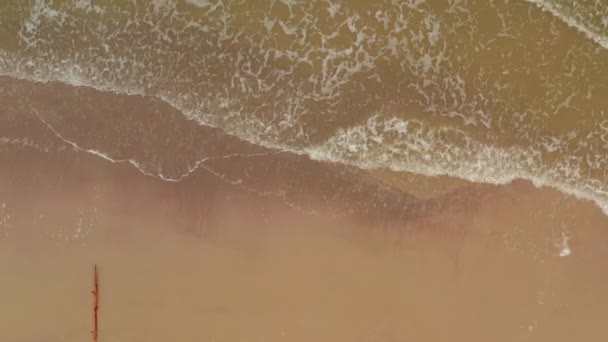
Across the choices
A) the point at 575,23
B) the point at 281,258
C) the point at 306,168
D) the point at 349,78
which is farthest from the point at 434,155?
the point at 575,23

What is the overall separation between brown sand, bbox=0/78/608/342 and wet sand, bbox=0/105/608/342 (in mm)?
19

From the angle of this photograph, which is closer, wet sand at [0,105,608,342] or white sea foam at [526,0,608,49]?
wet sand at [0,105,608,342]

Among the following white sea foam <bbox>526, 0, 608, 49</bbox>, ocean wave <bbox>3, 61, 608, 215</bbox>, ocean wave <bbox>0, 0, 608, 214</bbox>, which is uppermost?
white sea foam <bbox>526, 0, 608, 49</bbox>

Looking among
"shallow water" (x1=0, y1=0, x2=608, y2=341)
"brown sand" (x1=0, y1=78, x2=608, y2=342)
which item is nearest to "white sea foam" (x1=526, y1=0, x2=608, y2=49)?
"shallow water" (x1=0, y1=0, x2=608, y2=341)

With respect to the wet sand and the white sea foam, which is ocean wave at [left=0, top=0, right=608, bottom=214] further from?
the wet sand

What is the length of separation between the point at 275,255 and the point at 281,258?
98 mm

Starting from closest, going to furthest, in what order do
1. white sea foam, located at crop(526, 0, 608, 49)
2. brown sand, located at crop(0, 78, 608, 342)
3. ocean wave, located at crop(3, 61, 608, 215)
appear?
brown sand, located at crop(0, 78, 608, 342) → ocean wave, located at crop(3, 61, 608, 215) → white sea foam, located at crop(526, 0, 608, 49)

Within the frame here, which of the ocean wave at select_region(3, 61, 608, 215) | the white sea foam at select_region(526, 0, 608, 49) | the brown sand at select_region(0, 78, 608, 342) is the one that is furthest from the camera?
the white sea foam at select_region(526, 0, 608, 49)

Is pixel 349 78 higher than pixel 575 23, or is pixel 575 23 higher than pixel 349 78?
pixel 575 23

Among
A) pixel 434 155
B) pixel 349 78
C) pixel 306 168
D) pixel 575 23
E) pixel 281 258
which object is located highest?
pixel 575 23

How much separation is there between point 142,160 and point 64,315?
98.8 inches

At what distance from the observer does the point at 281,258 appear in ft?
25.3

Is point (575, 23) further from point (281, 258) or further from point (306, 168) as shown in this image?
point (281, 258)

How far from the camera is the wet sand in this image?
25.2 ft
